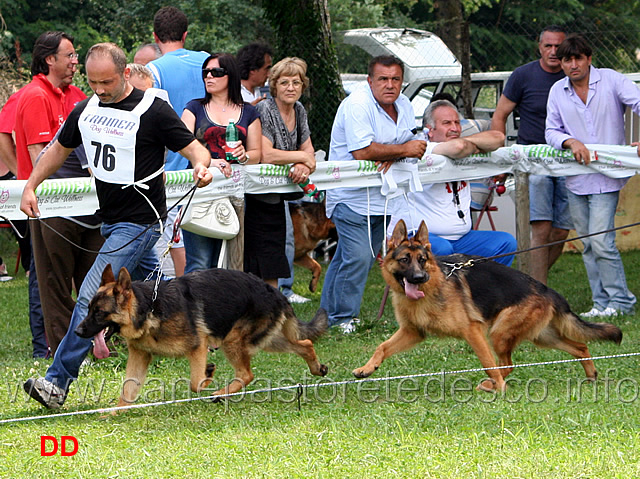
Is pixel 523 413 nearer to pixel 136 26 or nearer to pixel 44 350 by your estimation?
pixel 44 350

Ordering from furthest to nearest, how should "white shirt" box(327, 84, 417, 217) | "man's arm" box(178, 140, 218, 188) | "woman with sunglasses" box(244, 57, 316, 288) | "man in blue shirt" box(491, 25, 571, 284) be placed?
"man in blue shirt" box(491, 25, 571, 284) → "white shirt" box(327, 84, 417, 217) → "woman with sunglasses" box(244, 57, 316, 288) → "man's arm" box(178, 140, 218, 188)

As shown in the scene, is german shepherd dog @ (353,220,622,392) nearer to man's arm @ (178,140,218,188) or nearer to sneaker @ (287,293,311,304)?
man's arm @ (178,140,218,188)

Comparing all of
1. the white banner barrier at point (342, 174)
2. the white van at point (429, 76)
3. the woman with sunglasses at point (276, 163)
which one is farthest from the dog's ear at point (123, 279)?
the white van at point (429, 76)

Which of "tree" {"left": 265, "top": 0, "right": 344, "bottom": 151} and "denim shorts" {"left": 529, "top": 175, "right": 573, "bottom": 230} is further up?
"tree" {"left": 265, "top": 0, "right": 344, "bottom": 151}

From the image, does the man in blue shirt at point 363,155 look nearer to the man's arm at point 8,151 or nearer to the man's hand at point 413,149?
the man's hand at point 413,149

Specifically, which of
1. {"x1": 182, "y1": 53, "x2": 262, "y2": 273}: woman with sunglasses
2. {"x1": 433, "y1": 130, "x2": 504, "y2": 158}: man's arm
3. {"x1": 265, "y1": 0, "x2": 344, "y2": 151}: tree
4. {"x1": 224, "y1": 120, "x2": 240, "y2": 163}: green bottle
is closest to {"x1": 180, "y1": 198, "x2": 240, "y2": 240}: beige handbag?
{"x1": 182, "y1": 53, "x2": 262, "y2": 273}: woman with sunglasses

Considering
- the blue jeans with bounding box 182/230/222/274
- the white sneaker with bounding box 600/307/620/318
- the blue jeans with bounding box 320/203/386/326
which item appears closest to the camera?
the blue jeans with bounding box 182/230/222/274

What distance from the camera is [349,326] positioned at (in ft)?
26.2

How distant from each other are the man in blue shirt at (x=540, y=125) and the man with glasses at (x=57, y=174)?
413 cm

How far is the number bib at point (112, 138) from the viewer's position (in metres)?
5.32

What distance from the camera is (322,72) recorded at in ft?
40.2

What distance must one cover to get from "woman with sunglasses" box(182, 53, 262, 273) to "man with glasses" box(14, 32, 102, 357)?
814mm

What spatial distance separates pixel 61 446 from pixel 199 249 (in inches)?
111

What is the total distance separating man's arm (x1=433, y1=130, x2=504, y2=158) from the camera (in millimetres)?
8031
